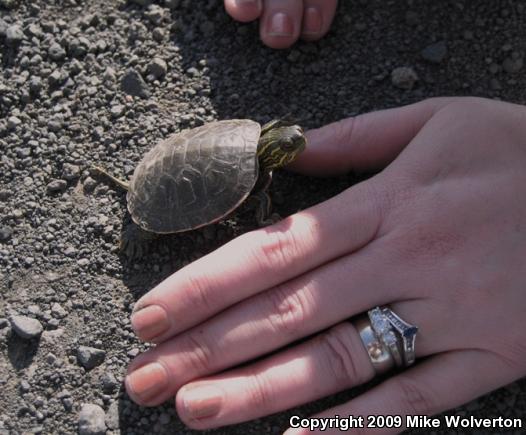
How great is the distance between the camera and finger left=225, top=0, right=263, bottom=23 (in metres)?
3.23

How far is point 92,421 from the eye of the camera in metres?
2.72

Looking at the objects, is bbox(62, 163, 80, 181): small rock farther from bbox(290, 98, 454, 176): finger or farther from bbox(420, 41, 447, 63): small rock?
bbox(420, 41, 447, 63): small rock

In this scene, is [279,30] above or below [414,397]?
above

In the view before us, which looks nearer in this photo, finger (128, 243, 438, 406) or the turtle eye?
finger (128, 243, 438, 406)

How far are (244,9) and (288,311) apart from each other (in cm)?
150

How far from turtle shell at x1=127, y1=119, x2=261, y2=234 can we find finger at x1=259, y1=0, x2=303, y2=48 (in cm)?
59

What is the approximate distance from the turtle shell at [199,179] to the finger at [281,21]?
1.92 feet

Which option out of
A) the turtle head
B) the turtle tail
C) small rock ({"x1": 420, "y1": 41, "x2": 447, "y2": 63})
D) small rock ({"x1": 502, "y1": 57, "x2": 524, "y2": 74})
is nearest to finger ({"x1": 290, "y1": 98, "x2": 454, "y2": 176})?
the turtle head

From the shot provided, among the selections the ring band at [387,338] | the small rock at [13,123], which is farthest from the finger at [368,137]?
the small rock at [13,123]

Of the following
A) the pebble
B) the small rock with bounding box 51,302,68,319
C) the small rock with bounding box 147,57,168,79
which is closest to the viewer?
the small rock with bounding box 51,302,68,319

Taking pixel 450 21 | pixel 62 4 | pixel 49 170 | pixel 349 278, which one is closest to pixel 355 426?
pixel 349 278

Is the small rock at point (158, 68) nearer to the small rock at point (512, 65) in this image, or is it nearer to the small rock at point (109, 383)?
the small rock at point (109, 383)

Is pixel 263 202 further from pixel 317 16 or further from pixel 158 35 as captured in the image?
pixel 158 35

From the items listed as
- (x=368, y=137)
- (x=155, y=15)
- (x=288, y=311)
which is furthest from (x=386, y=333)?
(x=155, y=15)
